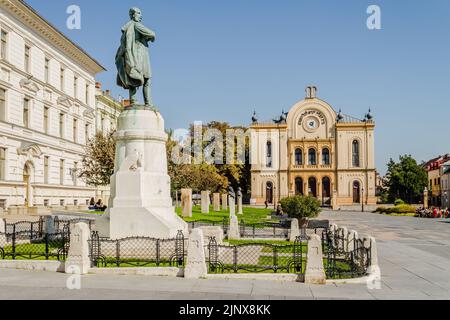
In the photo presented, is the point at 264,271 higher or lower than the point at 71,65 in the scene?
lower

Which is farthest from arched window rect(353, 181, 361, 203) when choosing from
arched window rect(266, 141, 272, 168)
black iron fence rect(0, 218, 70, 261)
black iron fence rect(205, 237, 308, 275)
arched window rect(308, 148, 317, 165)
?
black iron fence rect(0, 218, 70, 261)

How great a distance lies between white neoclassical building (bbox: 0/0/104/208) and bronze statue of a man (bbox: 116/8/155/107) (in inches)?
713

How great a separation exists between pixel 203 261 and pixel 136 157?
465 centimetres

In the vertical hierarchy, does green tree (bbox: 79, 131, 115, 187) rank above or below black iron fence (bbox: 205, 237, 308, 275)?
above

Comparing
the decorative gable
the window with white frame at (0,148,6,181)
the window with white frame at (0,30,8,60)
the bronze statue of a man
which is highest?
the window with white frame at (0,30,8,60)

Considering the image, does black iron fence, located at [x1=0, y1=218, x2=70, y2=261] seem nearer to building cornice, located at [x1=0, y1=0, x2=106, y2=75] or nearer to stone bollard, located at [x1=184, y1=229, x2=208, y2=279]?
stone bollard, located at [x1=184, y1=229, x2=208, y2=279]

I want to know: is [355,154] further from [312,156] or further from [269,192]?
[269,192]

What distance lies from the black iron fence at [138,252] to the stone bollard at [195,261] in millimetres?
1011

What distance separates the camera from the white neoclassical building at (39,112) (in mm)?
32250

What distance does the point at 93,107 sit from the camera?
50031 millimetres

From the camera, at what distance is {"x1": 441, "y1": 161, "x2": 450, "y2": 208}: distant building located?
90.1 meters
